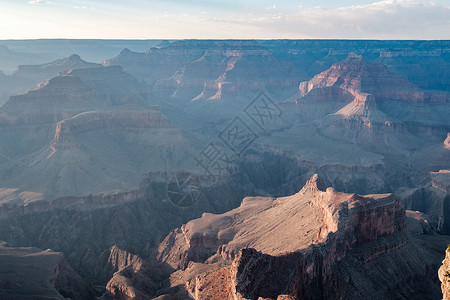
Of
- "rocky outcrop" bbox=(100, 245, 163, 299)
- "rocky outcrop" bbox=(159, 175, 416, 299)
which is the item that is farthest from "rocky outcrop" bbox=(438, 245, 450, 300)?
"rocky outcrop" bbox=(100, 245, 163, 299)

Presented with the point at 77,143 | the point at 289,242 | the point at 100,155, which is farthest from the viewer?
the point at 100,155

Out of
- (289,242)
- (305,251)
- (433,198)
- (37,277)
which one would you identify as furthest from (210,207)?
(305,251)

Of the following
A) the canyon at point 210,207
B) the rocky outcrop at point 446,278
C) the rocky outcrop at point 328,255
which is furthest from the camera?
the canyon at point 210,207

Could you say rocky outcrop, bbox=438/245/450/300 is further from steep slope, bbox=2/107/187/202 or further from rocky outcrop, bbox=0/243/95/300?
steep slope, bbox=2/107/187/202

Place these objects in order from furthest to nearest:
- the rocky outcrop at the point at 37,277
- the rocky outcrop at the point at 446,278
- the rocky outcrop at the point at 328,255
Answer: the rocky outcrop at the point at 37,277
the rocky outcrop at the point at 328,255
the rocky outcrop at the point at 446,278

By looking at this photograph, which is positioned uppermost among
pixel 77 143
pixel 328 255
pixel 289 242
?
pixel 77 143

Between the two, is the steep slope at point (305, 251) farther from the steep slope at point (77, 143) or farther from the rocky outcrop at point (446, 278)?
the steep slope at point (77, 143)

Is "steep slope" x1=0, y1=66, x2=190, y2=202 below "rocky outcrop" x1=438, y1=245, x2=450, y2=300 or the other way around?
below

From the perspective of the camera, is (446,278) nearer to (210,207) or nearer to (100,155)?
(210,207)

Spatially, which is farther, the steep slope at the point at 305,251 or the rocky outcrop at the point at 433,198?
the rocky outcrop at the point at 433,198

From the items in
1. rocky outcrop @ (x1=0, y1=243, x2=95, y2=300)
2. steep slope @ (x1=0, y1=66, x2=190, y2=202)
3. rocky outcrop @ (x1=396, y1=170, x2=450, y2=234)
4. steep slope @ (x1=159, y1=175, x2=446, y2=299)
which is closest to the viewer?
steep slope @ (x1=159, y1=175, x2=446, y2=299)

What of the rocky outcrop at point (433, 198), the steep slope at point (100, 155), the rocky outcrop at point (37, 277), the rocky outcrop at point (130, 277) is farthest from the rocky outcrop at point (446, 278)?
the steep slope at point (100, 155)

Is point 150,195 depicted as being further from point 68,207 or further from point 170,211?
point 68,207
